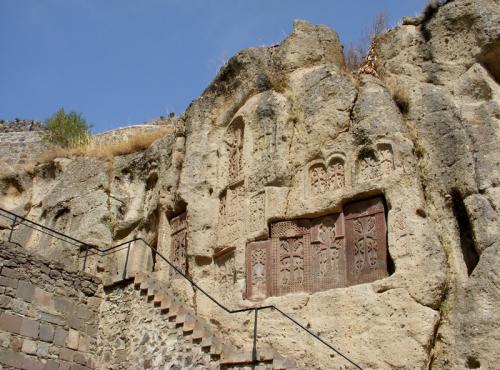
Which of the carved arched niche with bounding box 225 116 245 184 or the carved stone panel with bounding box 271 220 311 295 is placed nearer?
the carved stone panel with bounding box 271 220 311 295

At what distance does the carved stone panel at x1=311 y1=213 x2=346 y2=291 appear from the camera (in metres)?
12.4

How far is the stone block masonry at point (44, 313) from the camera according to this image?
12820 millimetres

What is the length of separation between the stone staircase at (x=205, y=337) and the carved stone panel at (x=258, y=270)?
110 cm

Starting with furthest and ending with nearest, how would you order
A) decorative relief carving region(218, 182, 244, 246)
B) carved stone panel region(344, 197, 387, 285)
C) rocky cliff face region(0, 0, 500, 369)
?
decorative relief carving region(218, 182, 244, 246)
carved stone panel region(344, 197, 387, 285)
rocky cliff face region(0, 0, 500, 369)

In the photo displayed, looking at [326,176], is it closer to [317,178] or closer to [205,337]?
[317,178]

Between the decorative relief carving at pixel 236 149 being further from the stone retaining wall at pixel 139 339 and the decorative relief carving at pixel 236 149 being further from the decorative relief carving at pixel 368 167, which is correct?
the stone retaining wall at pixel 139 339

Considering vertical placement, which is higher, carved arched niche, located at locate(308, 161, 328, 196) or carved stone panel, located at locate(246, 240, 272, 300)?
carved arched niche, located at locate(308, 161, 328, 196)

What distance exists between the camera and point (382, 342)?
35.6 ft

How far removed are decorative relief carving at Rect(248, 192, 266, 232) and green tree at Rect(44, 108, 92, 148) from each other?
42.5 ft

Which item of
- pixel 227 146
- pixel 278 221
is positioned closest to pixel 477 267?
pixel 278 221

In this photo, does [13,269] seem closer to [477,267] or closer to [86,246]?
[86,246]

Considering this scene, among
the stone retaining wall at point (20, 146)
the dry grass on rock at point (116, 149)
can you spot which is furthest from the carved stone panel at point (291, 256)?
the stone retaining wall at point (20, 146)

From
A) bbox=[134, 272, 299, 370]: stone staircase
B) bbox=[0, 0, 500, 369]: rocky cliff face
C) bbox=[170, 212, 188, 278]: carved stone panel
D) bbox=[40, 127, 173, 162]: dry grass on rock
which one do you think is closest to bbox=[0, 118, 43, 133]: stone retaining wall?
bbox=[40, 127, 173, 162]: dry grass on rock

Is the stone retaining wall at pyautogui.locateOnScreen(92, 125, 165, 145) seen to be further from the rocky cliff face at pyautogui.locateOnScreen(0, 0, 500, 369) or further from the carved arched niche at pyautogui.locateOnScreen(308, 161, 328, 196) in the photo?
the carved arched niche at pyautogui.locateOnScreen(308, 161, 328, 196)
